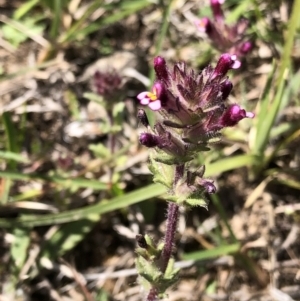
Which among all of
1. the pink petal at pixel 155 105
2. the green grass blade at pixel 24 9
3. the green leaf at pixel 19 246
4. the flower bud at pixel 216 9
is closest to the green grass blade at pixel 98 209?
the green leaf at pixel 19 246

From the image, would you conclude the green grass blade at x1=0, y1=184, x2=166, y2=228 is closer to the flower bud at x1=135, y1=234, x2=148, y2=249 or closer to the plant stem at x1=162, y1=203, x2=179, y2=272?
the plant stem at x1=162, y1=203, x2=179, y2=272

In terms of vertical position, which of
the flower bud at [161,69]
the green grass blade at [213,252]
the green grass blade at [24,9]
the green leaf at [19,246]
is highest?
the green grass blade at [24,9]

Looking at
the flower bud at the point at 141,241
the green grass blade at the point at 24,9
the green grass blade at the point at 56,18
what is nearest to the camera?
the flower bud at the point at 141,241

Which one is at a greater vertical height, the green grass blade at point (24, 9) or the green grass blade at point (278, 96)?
the green grass blade at point (24, 9)

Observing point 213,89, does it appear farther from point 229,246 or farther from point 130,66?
point 130,66

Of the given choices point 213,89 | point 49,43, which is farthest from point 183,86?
point 49,43

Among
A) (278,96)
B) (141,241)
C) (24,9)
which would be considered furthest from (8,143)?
(278,96)

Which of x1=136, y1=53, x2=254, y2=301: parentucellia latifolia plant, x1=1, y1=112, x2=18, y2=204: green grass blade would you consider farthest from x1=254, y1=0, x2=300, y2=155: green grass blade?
x1=1, y1=112, x2=18, y2=204: green grass blade

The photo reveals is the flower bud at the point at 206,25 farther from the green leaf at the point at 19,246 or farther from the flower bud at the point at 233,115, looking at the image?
the green leaf at the point at 19,246
